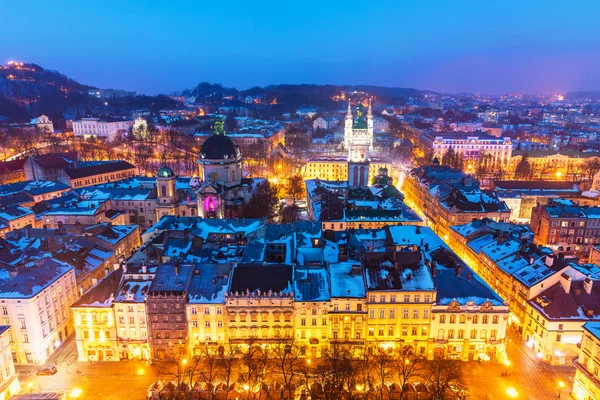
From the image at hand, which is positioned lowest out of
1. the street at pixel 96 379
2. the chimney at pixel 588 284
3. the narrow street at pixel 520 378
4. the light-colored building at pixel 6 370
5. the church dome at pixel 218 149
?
the street at pixel 96 379

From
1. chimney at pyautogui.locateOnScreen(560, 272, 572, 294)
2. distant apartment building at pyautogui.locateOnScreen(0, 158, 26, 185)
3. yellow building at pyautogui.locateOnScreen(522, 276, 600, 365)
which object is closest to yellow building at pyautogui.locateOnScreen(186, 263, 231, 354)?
yellow building at pyautogui.locateOnScreen(522, 276, 600, 365)

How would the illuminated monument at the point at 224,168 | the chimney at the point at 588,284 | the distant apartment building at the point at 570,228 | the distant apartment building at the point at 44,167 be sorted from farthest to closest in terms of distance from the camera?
the distant apartment building at the point at 44,167 < the illuminated monument at the point at 224,168 < the distant apartment building at the point at 570,228 < the chimney at the point at 588,284

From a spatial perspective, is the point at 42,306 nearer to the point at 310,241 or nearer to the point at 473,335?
the point at 310,241

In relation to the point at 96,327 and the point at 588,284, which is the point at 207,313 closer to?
the point at 96,327

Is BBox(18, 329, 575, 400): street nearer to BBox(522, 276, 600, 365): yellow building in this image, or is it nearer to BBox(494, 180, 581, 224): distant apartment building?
BBox(522, 276, 600, 365): yellow building

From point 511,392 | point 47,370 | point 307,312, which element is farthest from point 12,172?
point 511,392

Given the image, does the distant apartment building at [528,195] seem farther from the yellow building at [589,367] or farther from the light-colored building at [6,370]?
the light-colored building at [6,370]

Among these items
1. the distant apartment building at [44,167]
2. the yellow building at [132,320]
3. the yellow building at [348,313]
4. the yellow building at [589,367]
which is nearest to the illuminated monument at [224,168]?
the distant apartment building at [44,167]
